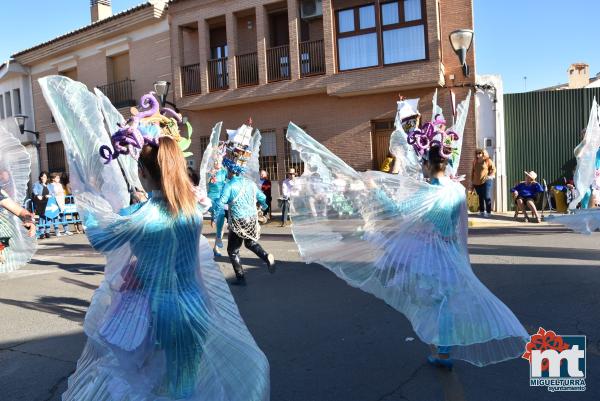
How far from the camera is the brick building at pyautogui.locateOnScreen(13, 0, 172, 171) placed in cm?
2011

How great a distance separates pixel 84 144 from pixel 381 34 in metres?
14.4

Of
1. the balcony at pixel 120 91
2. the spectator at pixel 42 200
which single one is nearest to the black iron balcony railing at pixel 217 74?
the balcony at pixel 120 91

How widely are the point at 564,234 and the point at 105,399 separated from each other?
32.7 ft

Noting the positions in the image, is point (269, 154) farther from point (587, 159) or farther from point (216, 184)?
point (587, 159)

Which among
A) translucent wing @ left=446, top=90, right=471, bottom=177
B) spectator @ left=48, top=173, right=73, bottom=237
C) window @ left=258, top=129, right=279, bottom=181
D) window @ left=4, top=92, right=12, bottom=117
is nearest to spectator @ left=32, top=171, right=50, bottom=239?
spectator @ left=48, top=173, right=73, bottom=237

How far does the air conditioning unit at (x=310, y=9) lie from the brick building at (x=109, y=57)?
5562 millimetres

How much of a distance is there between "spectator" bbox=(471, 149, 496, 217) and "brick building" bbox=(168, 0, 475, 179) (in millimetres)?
1812

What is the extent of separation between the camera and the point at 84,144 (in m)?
2.87

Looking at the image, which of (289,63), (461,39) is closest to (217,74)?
(289,63)

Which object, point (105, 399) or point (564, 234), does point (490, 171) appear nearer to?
point (564, 234)

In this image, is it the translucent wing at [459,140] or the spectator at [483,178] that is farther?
the spectator at [483,178]

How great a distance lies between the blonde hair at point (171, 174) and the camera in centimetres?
269

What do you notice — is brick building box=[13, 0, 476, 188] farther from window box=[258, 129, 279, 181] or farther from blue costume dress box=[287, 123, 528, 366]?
blue costume dress box=[287, 123, 528, 366]

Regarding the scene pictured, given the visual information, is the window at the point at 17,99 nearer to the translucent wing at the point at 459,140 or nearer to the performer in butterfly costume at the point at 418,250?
the translucent wing at the point at 459,140
